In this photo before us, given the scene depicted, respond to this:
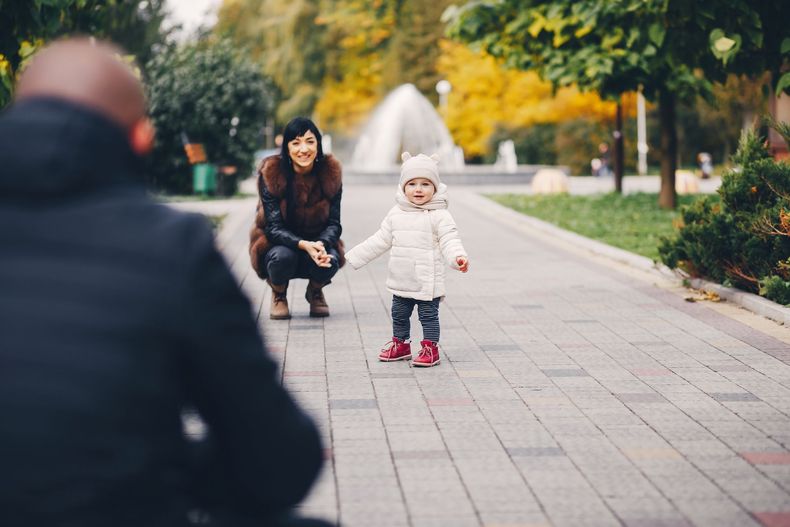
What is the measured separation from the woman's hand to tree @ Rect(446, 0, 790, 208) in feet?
14.4

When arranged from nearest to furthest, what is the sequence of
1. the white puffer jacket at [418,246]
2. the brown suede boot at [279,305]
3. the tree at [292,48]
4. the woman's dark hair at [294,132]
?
the white puffer jacket at [418,246] → the woman's dark hair at [294,132] → the brown suede boot at [279,305] → the tree at [292,48]

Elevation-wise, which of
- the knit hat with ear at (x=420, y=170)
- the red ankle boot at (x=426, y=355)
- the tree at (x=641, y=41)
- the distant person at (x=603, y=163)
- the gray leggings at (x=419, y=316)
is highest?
the tree at (x=641, y=41)

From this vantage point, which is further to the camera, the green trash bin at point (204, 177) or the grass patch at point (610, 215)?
the green trash bin at point (204, 177)

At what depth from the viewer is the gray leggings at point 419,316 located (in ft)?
24.6

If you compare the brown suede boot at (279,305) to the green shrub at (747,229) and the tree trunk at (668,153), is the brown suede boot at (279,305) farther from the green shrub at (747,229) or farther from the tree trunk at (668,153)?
the tree trunk at (668,153)

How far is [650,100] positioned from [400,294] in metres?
13.4

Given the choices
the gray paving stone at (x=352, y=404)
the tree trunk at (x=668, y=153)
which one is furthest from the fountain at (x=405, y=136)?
the gray paving stone at (x=352, y=404)

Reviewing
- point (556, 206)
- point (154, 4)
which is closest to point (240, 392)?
point (556, 206)

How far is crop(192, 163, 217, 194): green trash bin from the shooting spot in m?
26.7

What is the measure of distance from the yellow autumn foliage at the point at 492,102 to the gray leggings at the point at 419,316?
36.6m

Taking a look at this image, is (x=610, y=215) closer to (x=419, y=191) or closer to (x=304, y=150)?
(x=304, y=150)

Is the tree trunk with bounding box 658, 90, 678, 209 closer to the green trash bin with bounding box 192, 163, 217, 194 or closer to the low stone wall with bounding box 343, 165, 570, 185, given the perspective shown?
the green trash bin with bounding box 192, 163, 217, 194

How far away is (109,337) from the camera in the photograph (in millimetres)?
2029

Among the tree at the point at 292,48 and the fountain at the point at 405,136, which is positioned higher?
the tree at the point at 292,48
